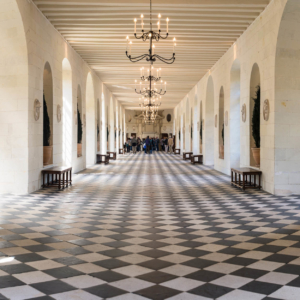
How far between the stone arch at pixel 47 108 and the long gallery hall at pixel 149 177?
4 cm

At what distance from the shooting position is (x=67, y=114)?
11.2m

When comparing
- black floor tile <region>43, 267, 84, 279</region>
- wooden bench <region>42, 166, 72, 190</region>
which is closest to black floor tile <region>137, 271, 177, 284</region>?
black floor tile <region>43, 267, 84, 279</region>

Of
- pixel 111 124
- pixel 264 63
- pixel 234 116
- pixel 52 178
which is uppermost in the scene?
pixel 264 63

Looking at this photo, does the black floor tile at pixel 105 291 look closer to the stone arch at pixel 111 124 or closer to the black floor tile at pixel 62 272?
the black floor tile at pixel 62 272

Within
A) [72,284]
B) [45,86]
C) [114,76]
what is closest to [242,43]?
[45,86]

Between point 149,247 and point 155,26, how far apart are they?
6489 mm

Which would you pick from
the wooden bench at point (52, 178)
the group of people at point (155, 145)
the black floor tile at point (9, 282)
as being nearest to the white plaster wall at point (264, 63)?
the wooden bench at point (52, 178)

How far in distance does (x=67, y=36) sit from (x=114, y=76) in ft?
20.1

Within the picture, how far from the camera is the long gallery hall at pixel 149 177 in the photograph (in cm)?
300

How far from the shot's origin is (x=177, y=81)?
1744 cm

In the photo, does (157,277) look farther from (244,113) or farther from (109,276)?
(244,113)

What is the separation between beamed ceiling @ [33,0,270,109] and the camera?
7.62 metres

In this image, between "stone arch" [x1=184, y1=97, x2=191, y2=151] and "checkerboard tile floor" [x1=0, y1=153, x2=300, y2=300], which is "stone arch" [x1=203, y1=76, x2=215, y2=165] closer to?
"stone arch" [x1=184, y1=97, x2=191, y2=151]

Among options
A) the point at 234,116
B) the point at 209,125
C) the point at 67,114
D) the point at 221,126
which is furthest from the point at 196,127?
the point at 67,114
